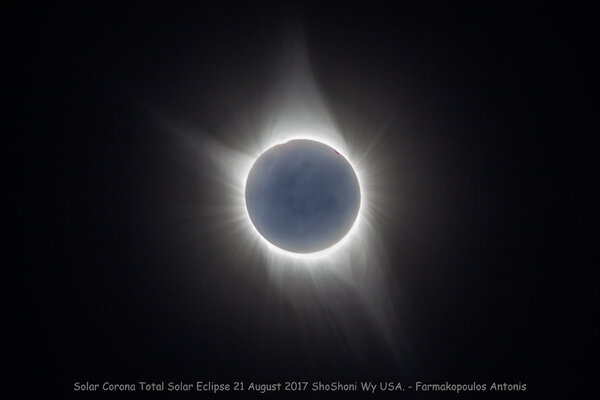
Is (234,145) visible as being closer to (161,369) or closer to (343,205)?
(343,205)

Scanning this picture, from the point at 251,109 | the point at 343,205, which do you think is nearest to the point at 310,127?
the point at 251,109

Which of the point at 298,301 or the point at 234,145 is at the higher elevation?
the point at 234,145

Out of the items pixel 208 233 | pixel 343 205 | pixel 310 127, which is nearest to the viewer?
pixel 343 205

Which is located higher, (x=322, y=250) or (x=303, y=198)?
(x=303, y=198)

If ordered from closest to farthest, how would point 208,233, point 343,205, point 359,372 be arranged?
point 343,205, point 208,233, point 359,372

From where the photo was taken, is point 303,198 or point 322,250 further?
point 322,250

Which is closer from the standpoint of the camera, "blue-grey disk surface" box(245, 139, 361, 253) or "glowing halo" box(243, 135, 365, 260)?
"blue-grey disk surface" box(245, 139, 361, 253)

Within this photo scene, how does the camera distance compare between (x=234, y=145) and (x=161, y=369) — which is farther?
(x=161, y=369)

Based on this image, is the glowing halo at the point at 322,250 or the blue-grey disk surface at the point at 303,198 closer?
the blue-grey disk surface at the point at 303,198
